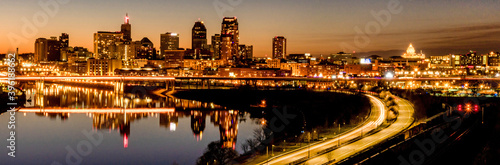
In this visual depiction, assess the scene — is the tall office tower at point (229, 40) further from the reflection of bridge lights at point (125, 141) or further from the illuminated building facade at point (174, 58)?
the reflection of bridge lights at point (125, 141)

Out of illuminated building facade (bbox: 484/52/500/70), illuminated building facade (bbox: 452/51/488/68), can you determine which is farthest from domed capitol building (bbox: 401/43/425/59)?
illuminated building facade (bbox: 484/52/500/70)

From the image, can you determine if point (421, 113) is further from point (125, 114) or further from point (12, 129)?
point (12, 129)

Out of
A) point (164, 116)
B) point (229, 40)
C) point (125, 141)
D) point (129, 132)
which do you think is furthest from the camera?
point (229, 40)

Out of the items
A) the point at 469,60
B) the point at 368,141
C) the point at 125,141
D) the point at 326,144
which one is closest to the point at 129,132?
the point at 125,141

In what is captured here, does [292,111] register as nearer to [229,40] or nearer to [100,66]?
[100,66]

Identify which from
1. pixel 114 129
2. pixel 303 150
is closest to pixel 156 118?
pixel 114 129

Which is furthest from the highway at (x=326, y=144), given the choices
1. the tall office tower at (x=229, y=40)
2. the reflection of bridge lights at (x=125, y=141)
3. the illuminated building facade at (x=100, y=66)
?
the illuminated building facade at (x=100, y=66)
